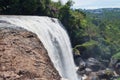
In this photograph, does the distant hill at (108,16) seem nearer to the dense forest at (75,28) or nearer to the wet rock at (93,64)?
the dense forest at (75,28)

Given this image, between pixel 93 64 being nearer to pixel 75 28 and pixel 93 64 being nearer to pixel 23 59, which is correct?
pixel 75 28

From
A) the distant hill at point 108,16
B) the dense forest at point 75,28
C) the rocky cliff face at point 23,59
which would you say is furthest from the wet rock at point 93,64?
the rocky cliff face at point 23,59

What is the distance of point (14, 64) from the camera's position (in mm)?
4293

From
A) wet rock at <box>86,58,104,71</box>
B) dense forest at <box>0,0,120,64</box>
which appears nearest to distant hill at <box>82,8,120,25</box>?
dense forest at <box>0,0,120,64</box>

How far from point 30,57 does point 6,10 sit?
19.6 meters

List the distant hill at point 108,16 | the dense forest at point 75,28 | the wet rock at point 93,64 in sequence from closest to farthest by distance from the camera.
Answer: the dense forest at point 75,28 → the wet rock at point 93,64 → the distant hill at point 108,16

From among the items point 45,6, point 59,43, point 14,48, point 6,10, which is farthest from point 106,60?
point 14,48

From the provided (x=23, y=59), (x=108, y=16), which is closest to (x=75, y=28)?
(x=23, y=59)

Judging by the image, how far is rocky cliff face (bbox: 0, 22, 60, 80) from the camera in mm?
4105

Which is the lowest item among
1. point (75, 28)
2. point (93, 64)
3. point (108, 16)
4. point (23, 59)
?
point (108, 16)

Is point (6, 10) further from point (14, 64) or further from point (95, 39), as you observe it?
point (14, 64)

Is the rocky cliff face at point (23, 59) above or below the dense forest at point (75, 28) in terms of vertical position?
→ above

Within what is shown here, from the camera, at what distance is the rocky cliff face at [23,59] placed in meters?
4.11

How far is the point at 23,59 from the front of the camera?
4.49 m
